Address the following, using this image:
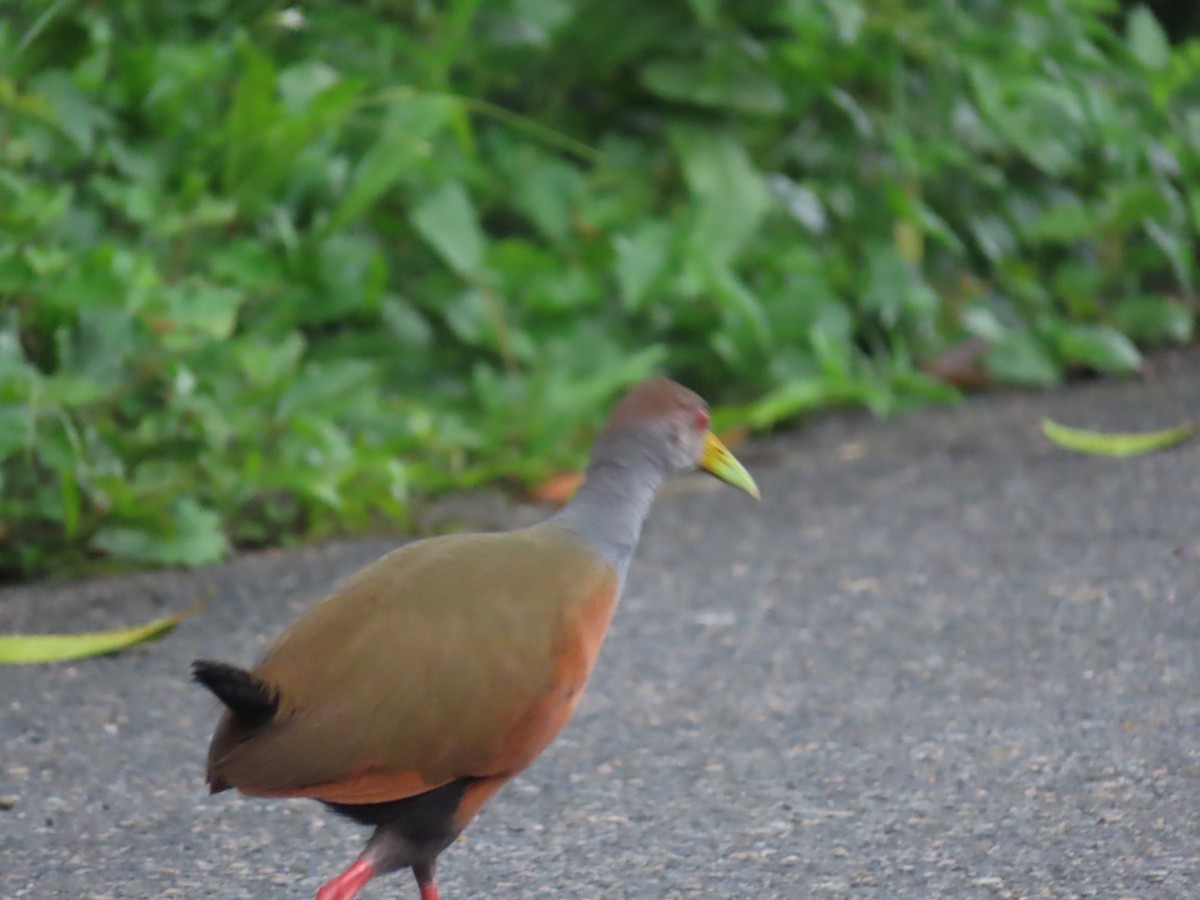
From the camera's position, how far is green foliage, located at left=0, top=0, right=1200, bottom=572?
14.4 feet

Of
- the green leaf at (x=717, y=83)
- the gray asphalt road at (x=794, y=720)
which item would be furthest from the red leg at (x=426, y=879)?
the green leaf at (x=717, y=83)

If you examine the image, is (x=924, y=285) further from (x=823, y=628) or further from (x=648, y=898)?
(x=648, y=898)

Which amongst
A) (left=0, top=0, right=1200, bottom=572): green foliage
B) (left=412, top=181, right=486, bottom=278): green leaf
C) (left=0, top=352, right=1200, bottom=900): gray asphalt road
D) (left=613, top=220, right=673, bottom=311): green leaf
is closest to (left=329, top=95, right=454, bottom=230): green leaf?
(left=0, top=0, right=1200, bottom=572): green foliage

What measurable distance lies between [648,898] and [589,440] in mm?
2863

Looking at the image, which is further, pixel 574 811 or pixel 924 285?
pixel 924 285

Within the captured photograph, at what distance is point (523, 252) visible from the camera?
5.59 metres

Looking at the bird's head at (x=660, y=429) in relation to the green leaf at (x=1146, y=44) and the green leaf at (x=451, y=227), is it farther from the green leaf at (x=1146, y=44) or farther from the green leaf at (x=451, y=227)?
the green leaf at (x=1146, y=44)

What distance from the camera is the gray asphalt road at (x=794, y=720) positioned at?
2.93 meters

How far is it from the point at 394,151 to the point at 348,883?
3.13 m

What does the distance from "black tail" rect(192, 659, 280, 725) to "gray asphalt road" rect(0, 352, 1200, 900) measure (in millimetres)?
481

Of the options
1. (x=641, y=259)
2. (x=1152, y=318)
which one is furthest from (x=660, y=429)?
(x=1152, y=318)

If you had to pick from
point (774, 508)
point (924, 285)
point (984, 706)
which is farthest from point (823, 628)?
point (924, 285)

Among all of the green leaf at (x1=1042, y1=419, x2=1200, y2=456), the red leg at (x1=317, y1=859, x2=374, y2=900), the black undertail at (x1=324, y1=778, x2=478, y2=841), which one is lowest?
the green leaf at (x1=1042, y1=419, x2=1200, y2=456)

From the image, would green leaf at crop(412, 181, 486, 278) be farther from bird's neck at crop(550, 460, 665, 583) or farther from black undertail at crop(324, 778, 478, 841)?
black undertail at crop(324, 778, 478, 841)
